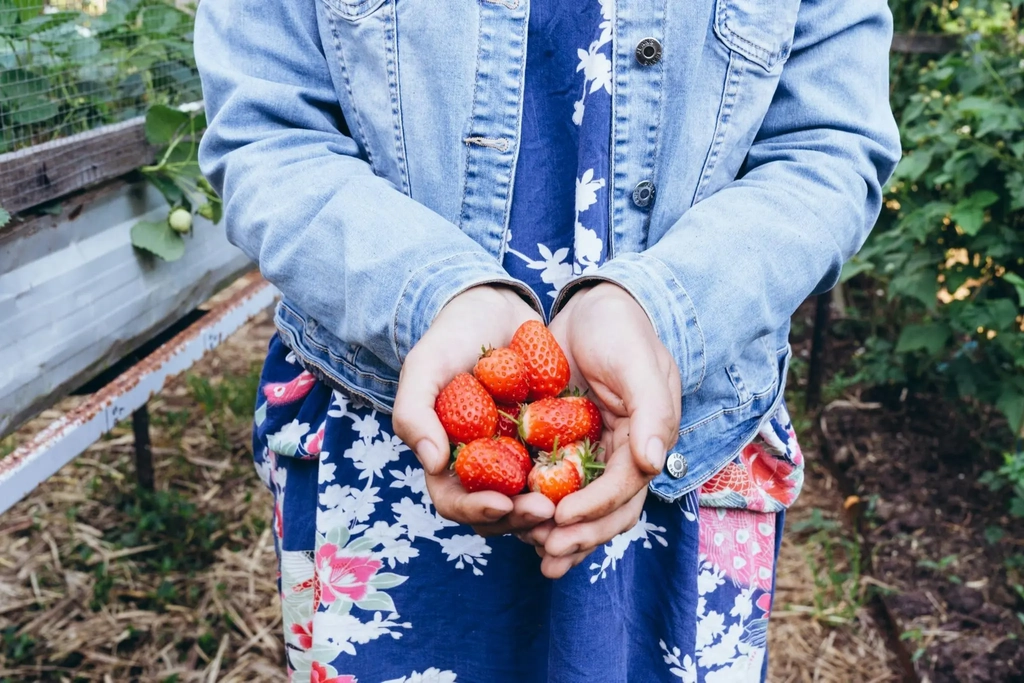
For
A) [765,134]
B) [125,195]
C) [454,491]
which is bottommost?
[125,195]

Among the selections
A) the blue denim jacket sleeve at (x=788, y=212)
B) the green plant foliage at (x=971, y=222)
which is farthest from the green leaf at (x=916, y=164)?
the blue denim jacket sleeve at (x=788, y=212)

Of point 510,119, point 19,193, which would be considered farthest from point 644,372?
point 19,193

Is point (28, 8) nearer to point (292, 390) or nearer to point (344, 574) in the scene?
point (292, 390)

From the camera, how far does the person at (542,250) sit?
3.20 ft

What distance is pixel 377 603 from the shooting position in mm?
1135

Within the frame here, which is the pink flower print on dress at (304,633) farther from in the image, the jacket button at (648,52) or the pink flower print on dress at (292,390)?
the jacket button at (648,52)

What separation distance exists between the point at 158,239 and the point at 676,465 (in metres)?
1.22

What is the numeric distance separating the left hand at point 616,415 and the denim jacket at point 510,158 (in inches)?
2.1

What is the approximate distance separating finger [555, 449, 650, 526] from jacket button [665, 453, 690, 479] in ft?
0.70

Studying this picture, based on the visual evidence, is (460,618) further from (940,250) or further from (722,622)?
(940,250)

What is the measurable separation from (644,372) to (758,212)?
247 mm

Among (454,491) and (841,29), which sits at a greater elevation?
(841,29)

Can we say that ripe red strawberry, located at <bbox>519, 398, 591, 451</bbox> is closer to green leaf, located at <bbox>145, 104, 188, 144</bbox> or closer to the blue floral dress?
the blue floral dress

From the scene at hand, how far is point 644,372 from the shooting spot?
87 cm
